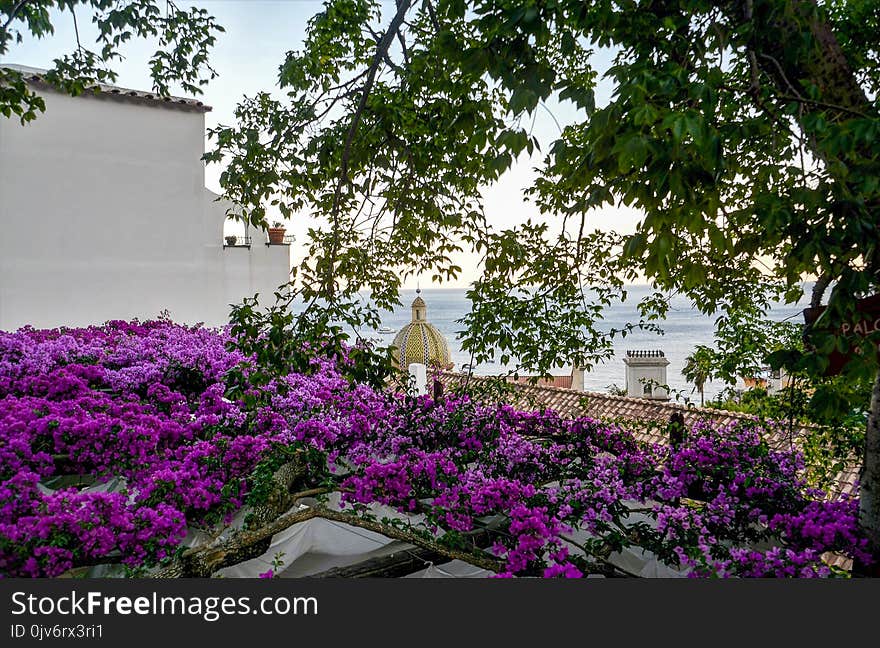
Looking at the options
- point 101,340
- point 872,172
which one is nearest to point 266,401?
point 101,340

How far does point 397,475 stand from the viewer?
229cm

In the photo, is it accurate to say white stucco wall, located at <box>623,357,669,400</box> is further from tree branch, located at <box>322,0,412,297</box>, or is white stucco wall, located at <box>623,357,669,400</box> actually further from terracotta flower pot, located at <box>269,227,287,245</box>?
tree branch, located at <box>322,0,412,297</box>

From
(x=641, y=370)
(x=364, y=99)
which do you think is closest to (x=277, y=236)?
(x=364, y=99)

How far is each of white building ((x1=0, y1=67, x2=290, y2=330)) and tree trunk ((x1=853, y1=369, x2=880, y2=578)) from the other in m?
5.66

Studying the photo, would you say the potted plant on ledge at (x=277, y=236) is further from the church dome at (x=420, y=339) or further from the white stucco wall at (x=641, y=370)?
the church dome at (x=420, y=339)

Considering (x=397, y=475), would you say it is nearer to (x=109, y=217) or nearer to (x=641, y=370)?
(x=109, y=217)

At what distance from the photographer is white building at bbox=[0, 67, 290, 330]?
6352 mm

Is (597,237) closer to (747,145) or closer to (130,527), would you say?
(747,145)

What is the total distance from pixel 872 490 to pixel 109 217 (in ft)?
23.8

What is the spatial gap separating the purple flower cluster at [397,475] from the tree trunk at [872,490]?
0.07 m

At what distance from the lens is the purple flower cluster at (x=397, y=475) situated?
194 cm

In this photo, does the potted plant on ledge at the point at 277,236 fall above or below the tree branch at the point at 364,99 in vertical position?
above

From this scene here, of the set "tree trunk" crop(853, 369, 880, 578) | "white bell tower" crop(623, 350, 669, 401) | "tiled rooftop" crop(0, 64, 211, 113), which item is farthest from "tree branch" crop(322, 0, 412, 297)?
"white bell tower" crop(623, 350, 669, 401)

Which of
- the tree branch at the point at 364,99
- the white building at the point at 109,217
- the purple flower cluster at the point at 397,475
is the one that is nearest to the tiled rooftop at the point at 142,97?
the white building at the point at 109,217
